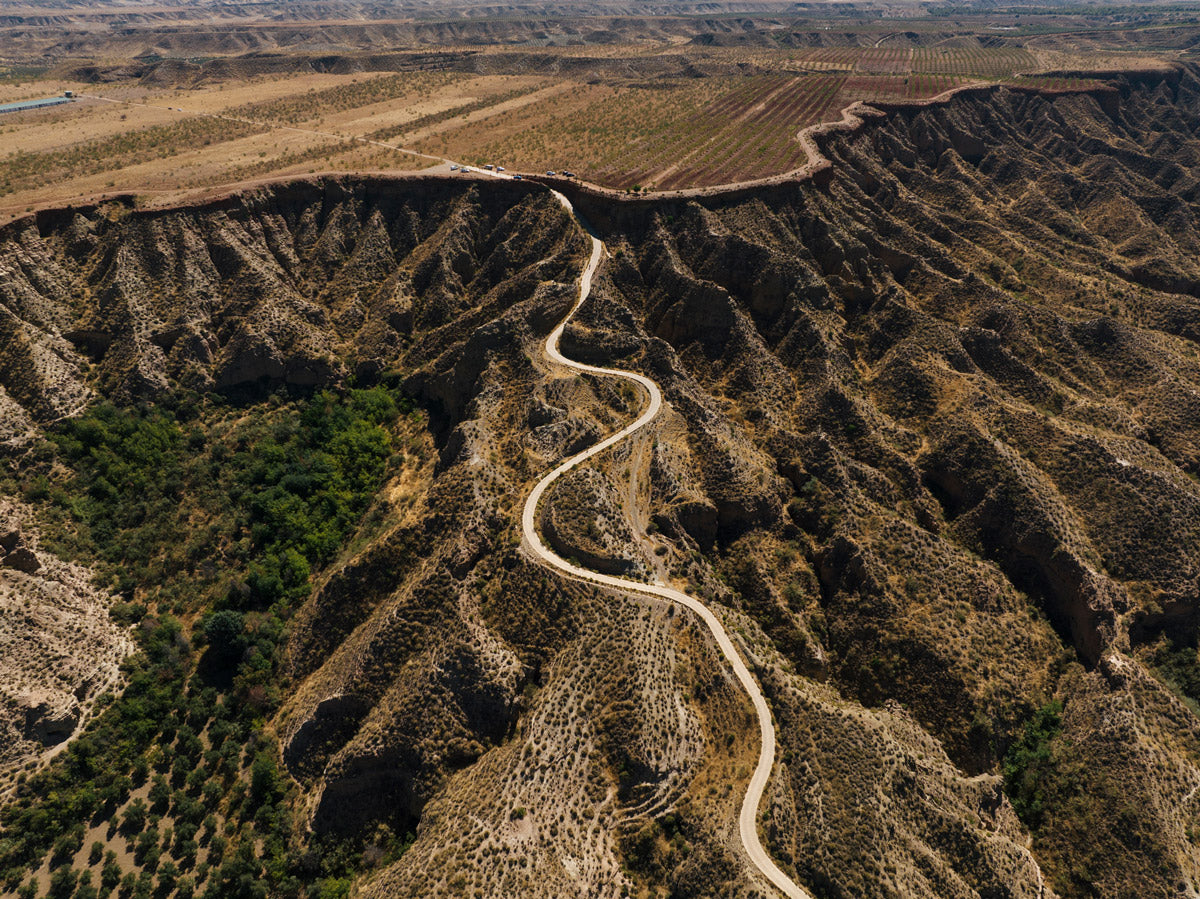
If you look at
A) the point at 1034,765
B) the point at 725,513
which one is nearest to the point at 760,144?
the point at 725,513

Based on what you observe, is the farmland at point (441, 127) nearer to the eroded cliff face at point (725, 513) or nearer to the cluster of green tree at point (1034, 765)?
the eroded cliff face at point (725, 513)

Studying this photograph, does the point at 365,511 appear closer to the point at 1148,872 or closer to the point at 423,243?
the point at 423,243

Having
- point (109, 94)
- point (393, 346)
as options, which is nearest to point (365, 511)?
point (393, 346)

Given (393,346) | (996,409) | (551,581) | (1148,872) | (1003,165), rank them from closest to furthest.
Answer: (1148,872), (551,581), (996,409), (393,346), (1003,165)

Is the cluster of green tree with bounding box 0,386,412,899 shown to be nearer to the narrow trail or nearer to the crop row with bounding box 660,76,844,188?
the narrow trail

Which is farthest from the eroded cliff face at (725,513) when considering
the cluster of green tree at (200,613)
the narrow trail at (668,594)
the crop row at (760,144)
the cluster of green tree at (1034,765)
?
the crop row at (760,144)

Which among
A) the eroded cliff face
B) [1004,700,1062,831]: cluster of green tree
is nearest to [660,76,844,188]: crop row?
the eroded cliff face

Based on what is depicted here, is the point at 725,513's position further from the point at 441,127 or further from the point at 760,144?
the point at 441,127
